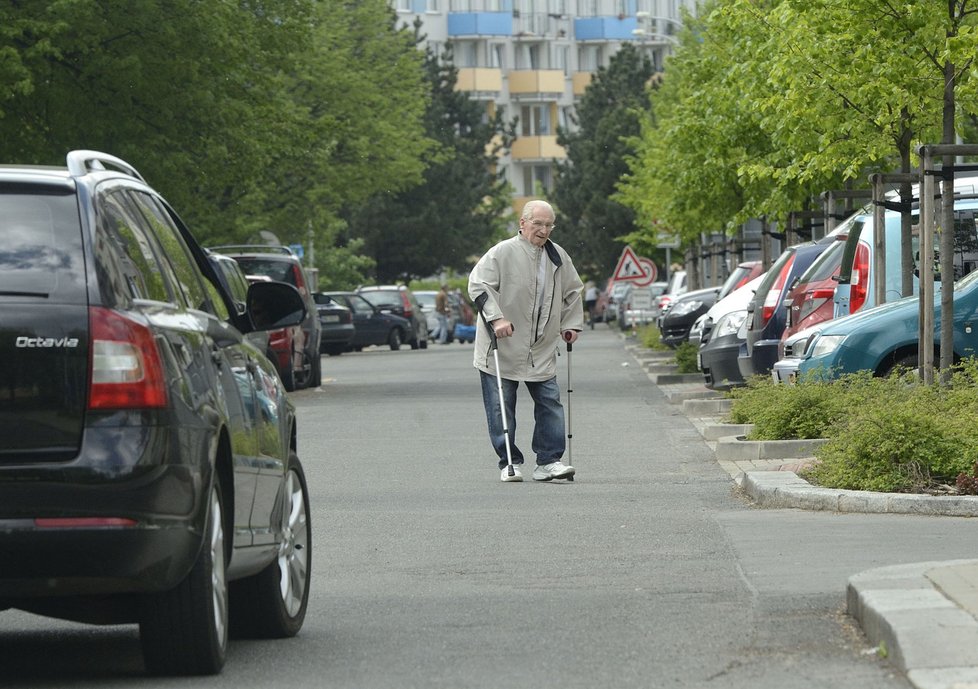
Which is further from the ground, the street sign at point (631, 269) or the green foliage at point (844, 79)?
the green foliage at point (844, 79)

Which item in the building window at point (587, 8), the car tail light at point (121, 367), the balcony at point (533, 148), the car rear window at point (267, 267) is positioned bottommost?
the car rear window at point (267, 267)

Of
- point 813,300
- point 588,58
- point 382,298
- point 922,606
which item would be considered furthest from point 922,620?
point 588,58

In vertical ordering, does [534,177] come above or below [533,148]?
below

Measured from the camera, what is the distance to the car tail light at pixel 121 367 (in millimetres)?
6234

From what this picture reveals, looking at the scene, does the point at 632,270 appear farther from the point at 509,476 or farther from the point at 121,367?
the point at 121,367

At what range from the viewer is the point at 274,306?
8016 mm

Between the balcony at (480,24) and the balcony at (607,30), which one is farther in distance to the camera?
the balcony at (607,30)

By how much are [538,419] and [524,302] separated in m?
0.83

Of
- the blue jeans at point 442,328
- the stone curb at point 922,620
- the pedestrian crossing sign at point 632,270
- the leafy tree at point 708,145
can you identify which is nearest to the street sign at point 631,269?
the pedestrian crossing sign at point 632,270

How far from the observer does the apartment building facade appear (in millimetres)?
129000

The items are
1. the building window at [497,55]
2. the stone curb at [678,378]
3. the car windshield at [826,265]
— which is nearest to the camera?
the car windshield at [826,265]

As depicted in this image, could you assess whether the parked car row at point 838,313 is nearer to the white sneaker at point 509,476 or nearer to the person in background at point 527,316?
the person in background at point 527,316

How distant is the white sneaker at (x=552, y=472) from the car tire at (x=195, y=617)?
26.5 ft

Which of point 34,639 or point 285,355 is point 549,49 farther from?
point 34,639
